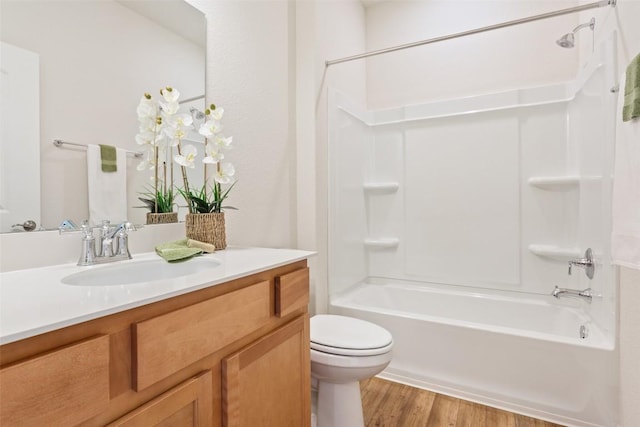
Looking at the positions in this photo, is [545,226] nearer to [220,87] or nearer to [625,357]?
[625,357]

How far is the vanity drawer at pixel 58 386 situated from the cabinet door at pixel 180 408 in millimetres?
90

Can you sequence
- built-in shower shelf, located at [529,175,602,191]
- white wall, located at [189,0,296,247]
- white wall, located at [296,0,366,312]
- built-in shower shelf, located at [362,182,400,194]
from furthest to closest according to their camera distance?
1. built-in shower shelf, located at [362,182,400,194]
2. built-in shower shelf, located at [529,175,602,191]
3. white wall, located at [296,0,366,312]
4. white wall, located at [189,0,296,247]

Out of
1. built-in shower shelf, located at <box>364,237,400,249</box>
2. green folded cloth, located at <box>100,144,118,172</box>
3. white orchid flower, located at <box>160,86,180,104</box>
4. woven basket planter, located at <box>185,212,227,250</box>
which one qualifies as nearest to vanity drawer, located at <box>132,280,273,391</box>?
woven basket planter, located at <box>185,212,227,250</box>

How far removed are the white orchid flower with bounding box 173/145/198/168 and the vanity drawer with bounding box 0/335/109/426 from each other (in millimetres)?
872

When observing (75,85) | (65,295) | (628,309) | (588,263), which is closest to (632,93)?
(628,309)

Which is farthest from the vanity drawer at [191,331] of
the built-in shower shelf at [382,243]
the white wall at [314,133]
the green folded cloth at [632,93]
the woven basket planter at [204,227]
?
the built-in shower shelf at [382,243]

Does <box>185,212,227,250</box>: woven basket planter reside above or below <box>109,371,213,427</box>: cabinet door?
above

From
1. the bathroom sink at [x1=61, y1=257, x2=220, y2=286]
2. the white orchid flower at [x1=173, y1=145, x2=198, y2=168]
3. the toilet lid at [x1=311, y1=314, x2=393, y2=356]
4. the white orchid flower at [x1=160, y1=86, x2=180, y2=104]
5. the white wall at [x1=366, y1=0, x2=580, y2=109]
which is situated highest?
the white wall at [x1=366, y1=0, x2=580, y2=109]

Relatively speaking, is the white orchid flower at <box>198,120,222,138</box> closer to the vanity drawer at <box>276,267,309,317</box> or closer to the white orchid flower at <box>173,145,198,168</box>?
the white orchid flower at <box>173,145,198,168</box>

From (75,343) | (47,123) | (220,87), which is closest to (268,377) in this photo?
(75,343)

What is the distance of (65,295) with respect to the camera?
0.69 metres

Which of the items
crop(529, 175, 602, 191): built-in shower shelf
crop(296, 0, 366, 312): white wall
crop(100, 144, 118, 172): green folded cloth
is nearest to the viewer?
crop(100, 144, 118, 172): green folded cloth

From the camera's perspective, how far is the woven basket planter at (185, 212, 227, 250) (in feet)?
4.37

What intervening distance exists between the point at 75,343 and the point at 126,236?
62 centimetres
